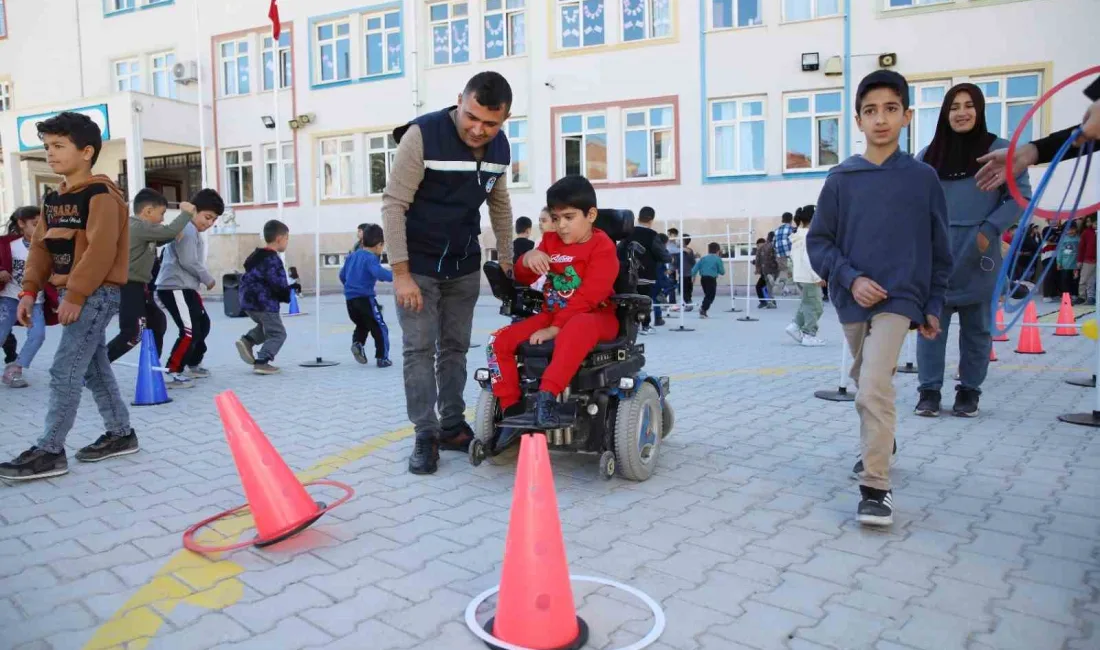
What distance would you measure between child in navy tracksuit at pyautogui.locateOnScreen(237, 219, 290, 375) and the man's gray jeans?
4085mm

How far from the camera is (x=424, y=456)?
14.8 ft

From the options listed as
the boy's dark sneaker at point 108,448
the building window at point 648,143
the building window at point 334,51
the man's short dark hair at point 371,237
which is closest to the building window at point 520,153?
the building window at point 648,143

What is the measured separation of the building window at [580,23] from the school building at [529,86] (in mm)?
56

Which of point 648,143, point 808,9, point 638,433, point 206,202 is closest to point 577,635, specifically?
point 638,433

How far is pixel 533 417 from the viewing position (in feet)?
14.0

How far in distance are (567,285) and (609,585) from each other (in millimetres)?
1935

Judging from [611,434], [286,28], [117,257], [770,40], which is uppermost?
[286,28]

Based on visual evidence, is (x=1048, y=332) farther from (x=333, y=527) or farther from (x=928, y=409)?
(x=333, y=527)

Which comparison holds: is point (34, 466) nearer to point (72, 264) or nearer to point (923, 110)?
point (72, 264)

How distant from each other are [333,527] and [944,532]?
2.66 metres

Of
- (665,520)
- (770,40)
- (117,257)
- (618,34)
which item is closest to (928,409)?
(665,520)

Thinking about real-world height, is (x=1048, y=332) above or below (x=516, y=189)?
below

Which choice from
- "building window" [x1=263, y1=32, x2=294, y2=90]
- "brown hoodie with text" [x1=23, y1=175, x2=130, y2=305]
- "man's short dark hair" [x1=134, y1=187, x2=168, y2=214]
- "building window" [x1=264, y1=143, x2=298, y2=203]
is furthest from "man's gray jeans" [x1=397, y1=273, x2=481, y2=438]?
"building window" [x1=263, y1=32, x2=294, y2=90]

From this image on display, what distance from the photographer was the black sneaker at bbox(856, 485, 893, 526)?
11.5 feet
